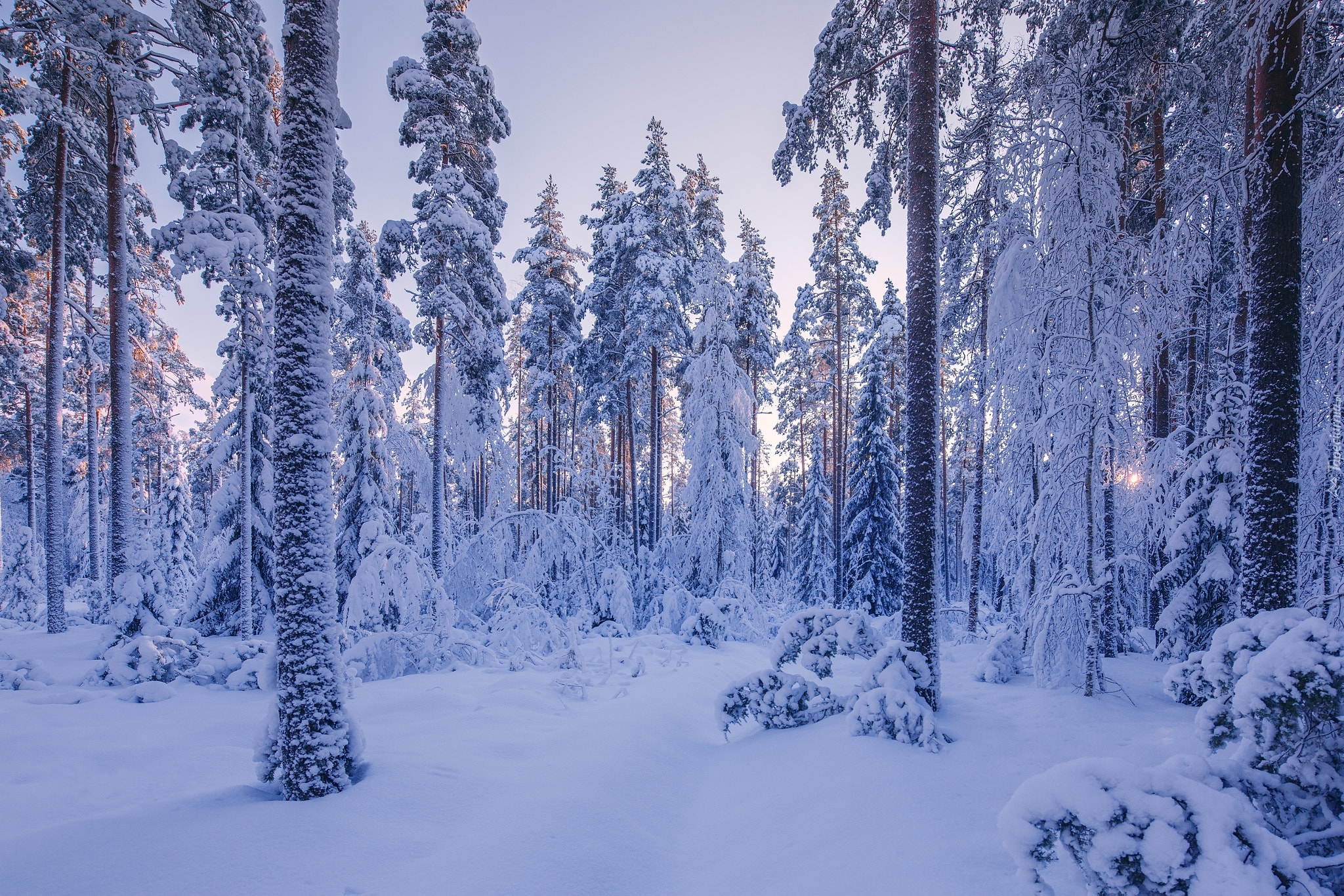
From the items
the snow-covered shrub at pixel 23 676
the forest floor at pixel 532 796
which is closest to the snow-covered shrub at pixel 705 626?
the forest floor at pixel 532 796

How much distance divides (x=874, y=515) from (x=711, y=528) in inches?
268

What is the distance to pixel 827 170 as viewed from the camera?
22.0m

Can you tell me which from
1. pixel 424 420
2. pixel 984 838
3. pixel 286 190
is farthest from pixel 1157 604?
pixel 424 420

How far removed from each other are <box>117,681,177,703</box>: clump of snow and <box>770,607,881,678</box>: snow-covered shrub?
8240mm

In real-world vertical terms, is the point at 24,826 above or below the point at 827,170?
below

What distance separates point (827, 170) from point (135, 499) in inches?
1492

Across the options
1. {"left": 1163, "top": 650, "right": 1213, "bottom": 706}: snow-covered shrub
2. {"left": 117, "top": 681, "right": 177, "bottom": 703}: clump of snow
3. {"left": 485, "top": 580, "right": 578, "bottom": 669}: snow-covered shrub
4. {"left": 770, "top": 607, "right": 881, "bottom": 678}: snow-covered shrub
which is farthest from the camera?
{"left": 485, "top": 580, "right": 578, "bottom": 669}: snow-covered shrub

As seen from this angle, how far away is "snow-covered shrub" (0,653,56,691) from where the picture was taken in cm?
771

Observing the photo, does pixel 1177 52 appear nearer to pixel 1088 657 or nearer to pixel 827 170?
pixel 1088 657

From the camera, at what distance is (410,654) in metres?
9.90

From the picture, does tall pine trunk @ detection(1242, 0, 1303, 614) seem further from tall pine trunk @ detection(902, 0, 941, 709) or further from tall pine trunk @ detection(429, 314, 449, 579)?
tall pine trunk @ detection(429, 314, 449, 579)

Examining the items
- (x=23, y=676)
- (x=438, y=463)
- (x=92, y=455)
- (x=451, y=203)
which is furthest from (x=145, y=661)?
(x=92, y=455)

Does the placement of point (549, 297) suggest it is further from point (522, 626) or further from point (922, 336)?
point (922, 336)

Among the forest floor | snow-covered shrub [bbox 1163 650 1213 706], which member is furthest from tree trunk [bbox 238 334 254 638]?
snow-covered shrub [bbox 1163 650 1213 706]
